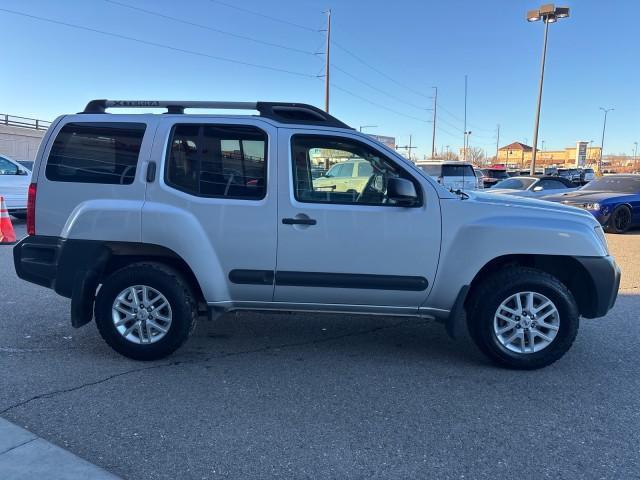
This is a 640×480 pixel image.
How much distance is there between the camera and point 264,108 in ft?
13.8

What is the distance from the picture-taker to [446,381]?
389cm

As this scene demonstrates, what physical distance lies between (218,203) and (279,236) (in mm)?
567

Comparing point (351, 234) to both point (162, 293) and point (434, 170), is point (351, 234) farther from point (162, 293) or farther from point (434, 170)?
point (434, 170)

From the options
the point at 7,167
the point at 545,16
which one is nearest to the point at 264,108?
the point at 7,167

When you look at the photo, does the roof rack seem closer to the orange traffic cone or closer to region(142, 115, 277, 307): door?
region(142, 115, 277, 307): door

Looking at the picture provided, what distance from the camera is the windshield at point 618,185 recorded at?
43.4 ft

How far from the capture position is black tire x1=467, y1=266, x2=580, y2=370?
3.99 metres

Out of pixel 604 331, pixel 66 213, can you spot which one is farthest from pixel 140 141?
pixel 604 331

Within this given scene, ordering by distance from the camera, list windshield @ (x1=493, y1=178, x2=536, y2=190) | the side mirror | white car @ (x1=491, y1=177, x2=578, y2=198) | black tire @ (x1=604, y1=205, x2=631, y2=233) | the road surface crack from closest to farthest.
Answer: the road surface crack, the side mirror, black tire @ (x1=604, y1=205, x2=631, y2=233), white car @ (x1=491, y1=177, x2=578, y2=198), windshield @ (x1=493, y1=178, x2=536, y2=190)

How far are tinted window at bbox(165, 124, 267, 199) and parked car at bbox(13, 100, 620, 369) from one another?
0.04 feet

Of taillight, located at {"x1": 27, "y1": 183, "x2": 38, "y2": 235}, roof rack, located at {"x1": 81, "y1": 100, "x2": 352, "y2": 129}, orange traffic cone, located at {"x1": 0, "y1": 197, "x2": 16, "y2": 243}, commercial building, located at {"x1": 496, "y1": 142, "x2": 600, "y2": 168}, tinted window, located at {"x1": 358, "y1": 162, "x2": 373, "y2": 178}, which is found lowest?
orange traffic cone, located at {"x1": 0, "y1": 197, "x2": 16, "y2": 243}

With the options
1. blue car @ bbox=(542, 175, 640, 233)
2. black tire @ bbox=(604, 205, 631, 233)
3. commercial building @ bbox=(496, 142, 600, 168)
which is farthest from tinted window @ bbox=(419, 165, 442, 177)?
commercial building @ bbox=(496, 142, 600, 168)

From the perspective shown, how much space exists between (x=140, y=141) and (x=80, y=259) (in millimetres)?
1115

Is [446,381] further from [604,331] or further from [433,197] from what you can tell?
[604,331]
